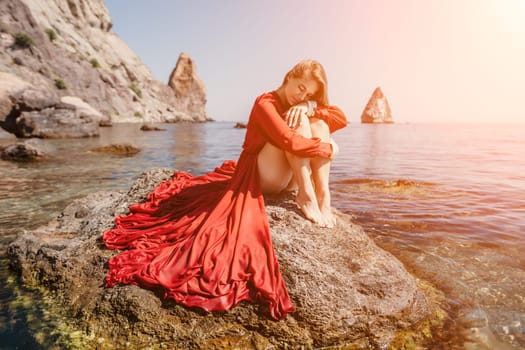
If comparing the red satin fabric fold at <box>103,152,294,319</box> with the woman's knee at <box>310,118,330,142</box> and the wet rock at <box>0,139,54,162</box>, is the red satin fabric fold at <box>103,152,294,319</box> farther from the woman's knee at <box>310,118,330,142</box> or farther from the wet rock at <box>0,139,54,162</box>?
the wet rock at <box>0,139,54,162</box>

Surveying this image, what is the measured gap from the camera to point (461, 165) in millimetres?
14320

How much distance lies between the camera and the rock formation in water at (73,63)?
118ft

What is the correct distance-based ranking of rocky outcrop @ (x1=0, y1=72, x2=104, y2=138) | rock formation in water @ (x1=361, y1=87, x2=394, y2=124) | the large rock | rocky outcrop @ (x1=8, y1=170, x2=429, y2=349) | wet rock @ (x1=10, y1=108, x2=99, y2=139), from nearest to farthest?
rocky outcrop @ (x1=8, y1=170, x2=429, y2=349), rocky outcrop @ (x1=0, y1=72, x2=104, y2=138), wet rock @ (x1=10, y1=108, x2=99, y2=139), the large rock, rock formation in water @ (x1=361, y1=87, x2=394, y2=124)

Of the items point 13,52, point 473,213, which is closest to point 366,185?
point 473,213

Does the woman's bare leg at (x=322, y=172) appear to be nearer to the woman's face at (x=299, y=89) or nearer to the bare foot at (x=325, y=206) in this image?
the bare foot at (x=325, y=206)

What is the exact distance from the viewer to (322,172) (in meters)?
3.47

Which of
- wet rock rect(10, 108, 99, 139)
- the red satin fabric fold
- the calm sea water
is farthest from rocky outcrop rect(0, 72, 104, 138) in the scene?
the red satin fabric fold

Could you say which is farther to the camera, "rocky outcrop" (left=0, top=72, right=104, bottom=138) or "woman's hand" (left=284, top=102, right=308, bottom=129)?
"rocky outcrop" (left=0, top=72, right=104, bottom=138)

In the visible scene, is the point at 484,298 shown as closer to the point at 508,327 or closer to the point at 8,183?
the point at 508,327

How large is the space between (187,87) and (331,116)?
117363 millimetres

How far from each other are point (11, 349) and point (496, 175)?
14.1 meters

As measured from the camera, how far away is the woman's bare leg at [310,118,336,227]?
11.2 feet

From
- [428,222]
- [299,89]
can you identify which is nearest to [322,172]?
[299,89]

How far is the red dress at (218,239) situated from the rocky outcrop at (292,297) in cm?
13
